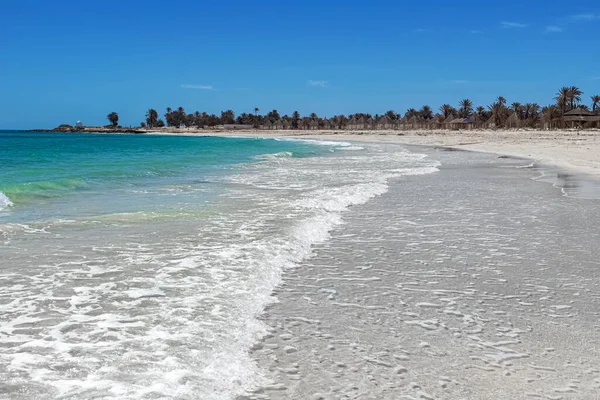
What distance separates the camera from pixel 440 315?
→ 16.0 feet

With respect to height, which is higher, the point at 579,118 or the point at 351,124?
the point at 351,124

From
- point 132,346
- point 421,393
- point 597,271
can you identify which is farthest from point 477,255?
point 132,346

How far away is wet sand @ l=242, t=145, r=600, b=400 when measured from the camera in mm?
3596

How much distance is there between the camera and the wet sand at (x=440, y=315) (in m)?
3.60

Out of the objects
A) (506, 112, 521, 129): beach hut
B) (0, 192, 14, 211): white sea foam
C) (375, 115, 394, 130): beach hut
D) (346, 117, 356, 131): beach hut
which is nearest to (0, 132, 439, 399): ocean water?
(0, 192, 14, 211): white sea foam

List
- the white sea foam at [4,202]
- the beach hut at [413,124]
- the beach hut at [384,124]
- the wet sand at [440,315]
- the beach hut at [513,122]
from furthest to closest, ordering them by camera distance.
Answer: the beach hut at [384,124] → the beach hut at [413,124] → the beach hut at [513,122] → the white sea foam at [4,202] → the wet sand at [440,315]

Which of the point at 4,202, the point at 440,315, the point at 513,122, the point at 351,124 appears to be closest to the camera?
the point at 440,315

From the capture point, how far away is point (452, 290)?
5621 millimetres

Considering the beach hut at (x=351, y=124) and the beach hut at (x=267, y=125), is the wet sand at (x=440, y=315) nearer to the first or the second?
the beach hut at (x=351, y=124)

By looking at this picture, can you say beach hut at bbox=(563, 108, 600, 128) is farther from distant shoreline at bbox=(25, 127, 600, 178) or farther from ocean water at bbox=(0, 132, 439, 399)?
ocean water at bbox=(0, 132, 439, 399)

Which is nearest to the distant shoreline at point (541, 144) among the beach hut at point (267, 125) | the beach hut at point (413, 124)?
the beach hut at point (413, 124)

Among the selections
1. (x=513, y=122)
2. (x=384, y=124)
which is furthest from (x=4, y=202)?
(x=384, y=124)

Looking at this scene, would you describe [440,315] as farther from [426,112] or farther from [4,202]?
[426,112]

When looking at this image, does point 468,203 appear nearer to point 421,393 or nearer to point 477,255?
point 477,255
